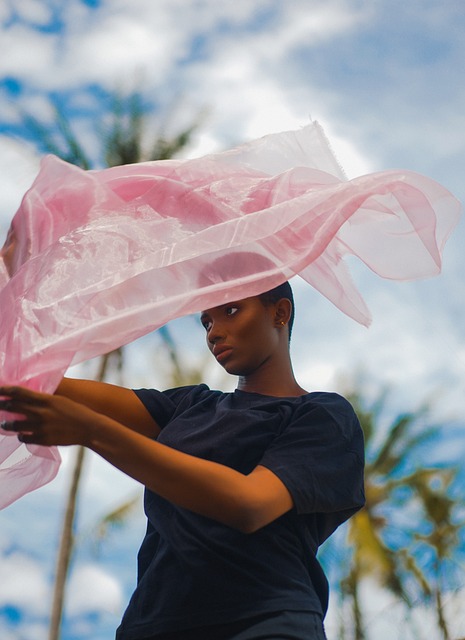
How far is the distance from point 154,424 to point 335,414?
1.64ft

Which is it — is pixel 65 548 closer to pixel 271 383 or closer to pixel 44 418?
pixel 271 383

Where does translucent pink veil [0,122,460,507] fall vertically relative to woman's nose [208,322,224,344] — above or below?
above

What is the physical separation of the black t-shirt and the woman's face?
0.11 metres

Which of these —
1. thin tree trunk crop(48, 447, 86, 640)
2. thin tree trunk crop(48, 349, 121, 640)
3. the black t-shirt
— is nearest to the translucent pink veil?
the black t-shirt

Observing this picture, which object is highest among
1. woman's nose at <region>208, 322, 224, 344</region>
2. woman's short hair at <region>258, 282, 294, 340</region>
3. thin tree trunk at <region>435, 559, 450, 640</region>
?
woman's short hair at <region>258, 282, 294, 340</region>

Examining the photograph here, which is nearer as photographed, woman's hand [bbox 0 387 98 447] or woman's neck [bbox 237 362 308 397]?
woman's hand [bbox 0 387 98 447]

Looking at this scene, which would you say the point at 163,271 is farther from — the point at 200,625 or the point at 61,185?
the point at 200,625

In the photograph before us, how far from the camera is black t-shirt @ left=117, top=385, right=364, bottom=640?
6.46ft

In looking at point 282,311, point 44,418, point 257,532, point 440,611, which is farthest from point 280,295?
point 440,611

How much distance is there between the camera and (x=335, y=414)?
2.20 m

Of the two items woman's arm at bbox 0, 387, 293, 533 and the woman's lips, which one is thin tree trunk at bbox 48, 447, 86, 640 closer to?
the woman's lips

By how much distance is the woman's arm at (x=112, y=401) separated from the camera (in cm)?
234

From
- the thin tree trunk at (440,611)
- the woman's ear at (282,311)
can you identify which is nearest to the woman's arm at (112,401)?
the woman's ear at (282,311)

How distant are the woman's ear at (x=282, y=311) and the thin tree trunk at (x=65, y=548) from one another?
42.8ft
